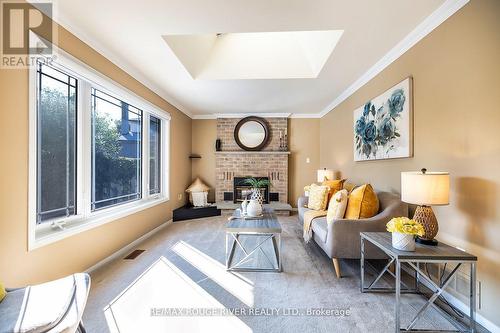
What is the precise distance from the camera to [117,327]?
1.57 meters

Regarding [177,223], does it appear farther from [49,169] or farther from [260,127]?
[260,127]

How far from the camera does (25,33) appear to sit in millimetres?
1688

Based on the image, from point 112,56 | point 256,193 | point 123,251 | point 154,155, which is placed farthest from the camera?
point 154,155

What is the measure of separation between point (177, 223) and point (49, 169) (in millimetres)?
2667

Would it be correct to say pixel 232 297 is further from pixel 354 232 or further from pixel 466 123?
pixel 466 123

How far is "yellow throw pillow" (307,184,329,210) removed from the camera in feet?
11.1

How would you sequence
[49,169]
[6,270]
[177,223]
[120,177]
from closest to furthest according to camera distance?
[6,270] → [49,169] → [120,177] → [177,223]

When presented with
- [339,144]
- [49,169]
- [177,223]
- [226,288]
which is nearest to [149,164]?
[177,223]

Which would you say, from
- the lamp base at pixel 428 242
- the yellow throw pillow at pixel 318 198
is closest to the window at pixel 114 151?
the yellow throw pillow at pixel 318 198

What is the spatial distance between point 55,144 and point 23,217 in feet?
2.47

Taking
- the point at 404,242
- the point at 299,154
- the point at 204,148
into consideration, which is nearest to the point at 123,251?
the point at 404,242

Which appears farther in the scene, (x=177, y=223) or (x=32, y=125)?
(x=177, y=223)

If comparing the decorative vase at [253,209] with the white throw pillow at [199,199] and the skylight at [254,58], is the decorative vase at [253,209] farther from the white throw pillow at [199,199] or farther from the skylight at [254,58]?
the white throw pillow at [199,199]

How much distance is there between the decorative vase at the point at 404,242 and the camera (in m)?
1.59
